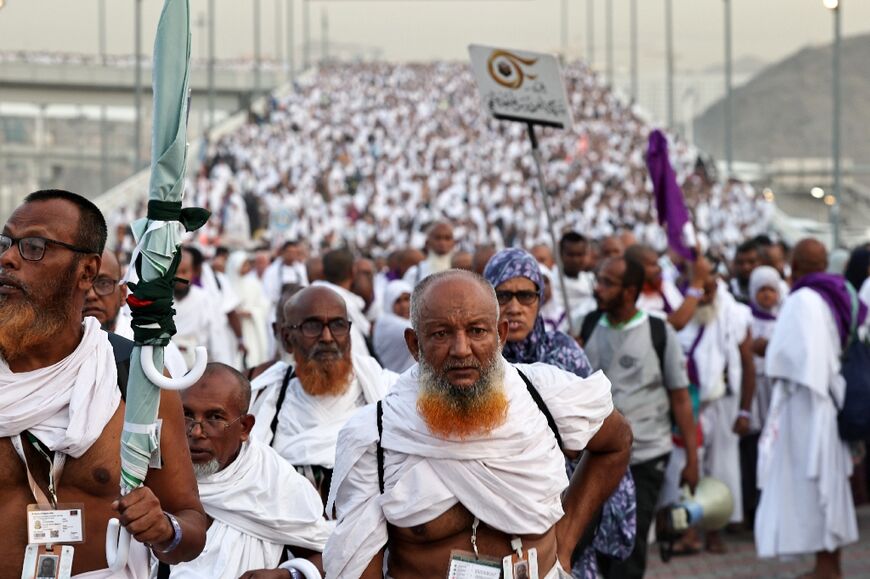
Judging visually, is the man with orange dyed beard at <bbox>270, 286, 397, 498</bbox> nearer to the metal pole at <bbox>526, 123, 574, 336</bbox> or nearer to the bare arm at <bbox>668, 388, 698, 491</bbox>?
the metal pole at <bbox>526, 123, 574, 336</bbox>

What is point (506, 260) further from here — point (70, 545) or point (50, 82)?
point (50, 82)

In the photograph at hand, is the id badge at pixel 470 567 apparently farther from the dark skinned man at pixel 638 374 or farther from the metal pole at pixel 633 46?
the metal pole at pixel 633 46

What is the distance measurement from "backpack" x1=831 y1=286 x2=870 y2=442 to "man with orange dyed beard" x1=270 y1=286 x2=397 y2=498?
3599mm

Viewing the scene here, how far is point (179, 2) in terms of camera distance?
3246 mm

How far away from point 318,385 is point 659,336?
221cm

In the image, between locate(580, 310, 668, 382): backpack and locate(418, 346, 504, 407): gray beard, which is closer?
locate(418, 346, 504, 407): gray beard

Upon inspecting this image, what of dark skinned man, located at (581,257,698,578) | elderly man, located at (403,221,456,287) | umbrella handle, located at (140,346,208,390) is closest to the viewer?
umbrella handle, located at (140,346,208,390)

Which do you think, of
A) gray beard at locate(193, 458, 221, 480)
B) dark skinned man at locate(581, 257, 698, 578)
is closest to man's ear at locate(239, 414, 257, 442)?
gray beard at locate(193, 458, 221, 480)

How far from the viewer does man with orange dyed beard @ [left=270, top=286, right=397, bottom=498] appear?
5309 mm

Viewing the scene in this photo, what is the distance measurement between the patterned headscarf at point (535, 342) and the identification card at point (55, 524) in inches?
89.2

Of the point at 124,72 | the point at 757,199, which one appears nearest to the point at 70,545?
the point at 757,199

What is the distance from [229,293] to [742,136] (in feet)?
338

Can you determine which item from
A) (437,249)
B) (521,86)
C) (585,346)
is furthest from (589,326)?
(437,249)

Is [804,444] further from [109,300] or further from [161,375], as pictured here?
[161,375]
